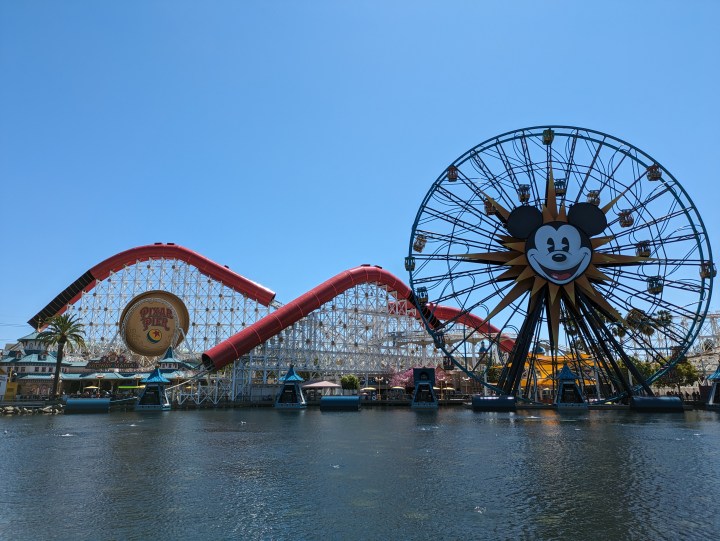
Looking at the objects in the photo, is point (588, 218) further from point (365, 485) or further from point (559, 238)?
point (365, 485)

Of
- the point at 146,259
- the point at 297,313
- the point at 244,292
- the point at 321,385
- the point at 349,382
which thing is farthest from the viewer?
the point at 146,259

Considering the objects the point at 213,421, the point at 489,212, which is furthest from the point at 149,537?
the point at 489,212

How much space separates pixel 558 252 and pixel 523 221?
3735 mm

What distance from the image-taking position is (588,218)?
4359cm

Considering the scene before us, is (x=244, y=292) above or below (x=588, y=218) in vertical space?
below

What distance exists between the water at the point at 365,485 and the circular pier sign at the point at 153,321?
33.1 meters

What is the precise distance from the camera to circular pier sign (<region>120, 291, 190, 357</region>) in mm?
63250

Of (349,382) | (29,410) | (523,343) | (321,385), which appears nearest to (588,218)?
(523,343)

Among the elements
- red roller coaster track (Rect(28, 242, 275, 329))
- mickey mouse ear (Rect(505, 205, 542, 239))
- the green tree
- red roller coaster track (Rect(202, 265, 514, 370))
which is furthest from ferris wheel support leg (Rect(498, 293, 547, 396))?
red roller coaster track (Rect(28, 242, 275, 329))

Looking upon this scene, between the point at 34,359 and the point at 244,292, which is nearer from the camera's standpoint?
the point at 244,292

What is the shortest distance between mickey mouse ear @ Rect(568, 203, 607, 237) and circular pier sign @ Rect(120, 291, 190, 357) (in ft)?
145

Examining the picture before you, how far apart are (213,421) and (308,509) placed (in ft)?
94.2

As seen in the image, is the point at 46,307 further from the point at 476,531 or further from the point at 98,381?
the point at 476,531

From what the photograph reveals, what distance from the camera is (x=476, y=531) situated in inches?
486
